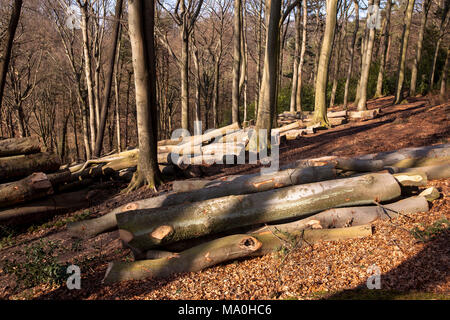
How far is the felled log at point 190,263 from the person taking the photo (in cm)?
339

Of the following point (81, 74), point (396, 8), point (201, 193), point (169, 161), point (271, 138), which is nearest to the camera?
point (201, 193)

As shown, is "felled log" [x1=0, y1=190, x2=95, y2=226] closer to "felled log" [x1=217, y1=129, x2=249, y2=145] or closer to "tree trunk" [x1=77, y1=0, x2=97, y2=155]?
"felled log" [x1=217, y1=129, x2=249, y2=145]

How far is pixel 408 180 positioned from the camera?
13.8ft

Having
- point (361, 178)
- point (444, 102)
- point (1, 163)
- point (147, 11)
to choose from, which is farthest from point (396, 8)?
point (1, 163)

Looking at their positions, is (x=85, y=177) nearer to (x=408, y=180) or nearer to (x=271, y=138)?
(x=271, y=138)

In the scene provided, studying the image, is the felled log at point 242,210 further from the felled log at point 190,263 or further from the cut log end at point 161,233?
the felled log at point 190,263

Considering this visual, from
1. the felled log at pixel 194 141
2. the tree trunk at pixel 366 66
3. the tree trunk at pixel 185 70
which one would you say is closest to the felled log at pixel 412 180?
the felled log at pixel 194 141

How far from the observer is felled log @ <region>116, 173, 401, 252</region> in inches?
142

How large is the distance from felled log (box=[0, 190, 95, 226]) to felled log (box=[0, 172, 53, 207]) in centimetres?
16

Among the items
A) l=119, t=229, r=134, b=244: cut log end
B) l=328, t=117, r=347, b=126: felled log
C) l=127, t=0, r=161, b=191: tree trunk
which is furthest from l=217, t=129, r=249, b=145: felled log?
l=119, t=229, r=134, b=244: cut log end

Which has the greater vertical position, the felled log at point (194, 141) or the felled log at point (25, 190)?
the felled log at point (194, 141)

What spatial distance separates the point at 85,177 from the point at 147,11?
4.91 m

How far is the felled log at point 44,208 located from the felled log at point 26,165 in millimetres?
776

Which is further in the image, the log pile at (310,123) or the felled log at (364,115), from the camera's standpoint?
the felled log at (364,115)
